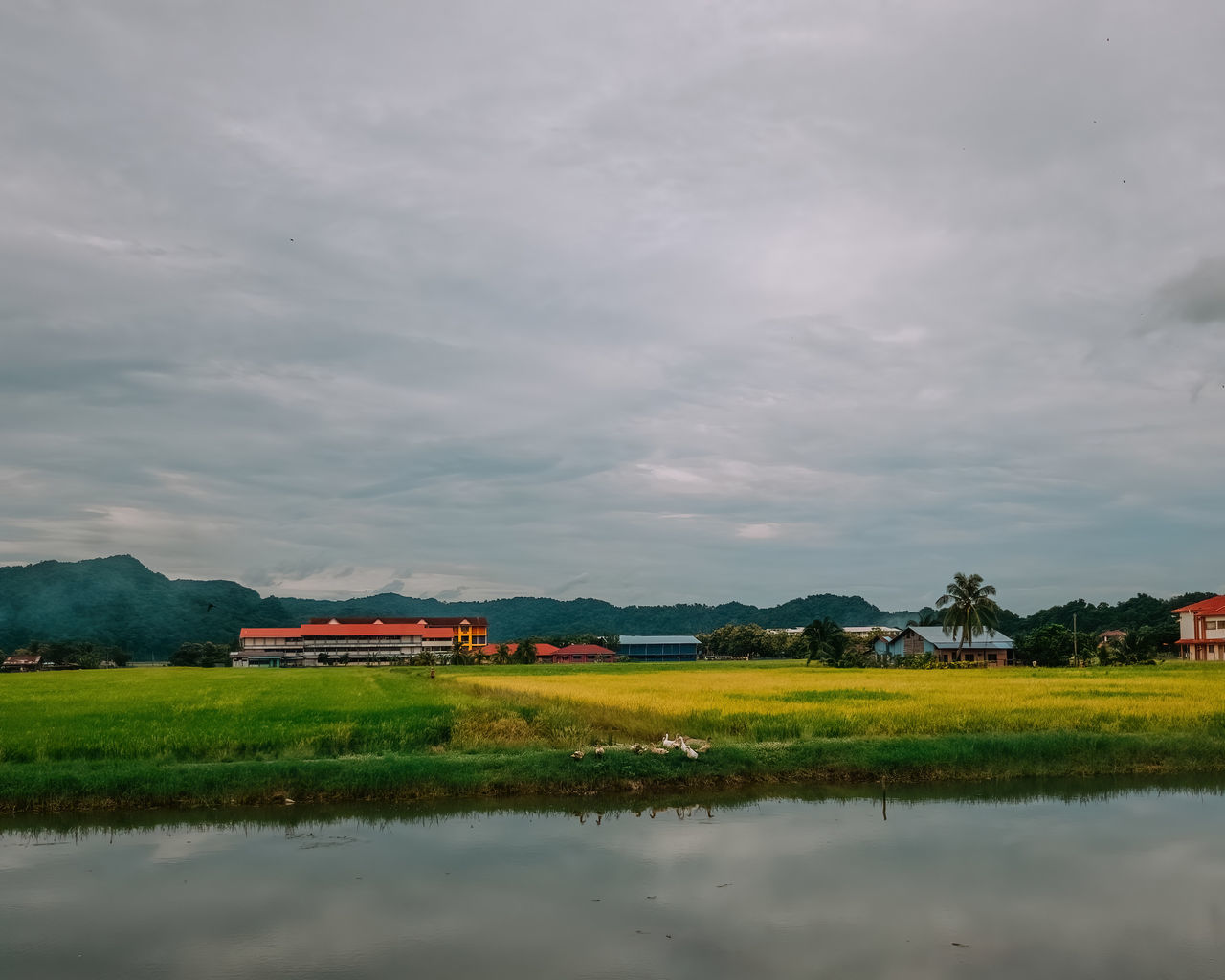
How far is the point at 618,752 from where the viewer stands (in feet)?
60.0

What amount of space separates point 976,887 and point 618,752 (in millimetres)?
8400

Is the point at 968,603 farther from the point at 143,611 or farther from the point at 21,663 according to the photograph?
the point at 143,611

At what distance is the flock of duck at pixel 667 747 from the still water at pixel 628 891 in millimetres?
1793

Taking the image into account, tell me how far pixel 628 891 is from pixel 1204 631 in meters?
88.2

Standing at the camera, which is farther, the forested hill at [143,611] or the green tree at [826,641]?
the forested hill at [143,611]

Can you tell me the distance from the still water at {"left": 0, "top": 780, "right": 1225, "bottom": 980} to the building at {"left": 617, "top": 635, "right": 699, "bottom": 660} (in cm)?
13329

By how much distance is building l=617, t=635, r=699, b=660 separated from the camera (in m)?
148

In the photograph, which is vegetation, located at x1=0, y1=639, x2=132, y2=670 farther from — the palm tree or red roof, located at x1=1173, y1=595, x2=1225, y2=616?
red roof, located at x1=1173, y1=595, x2=1225, y2=616

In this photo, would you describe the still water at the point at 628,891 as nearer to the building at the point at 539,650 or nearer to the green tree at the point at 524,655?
the green tree at the point at 524,655

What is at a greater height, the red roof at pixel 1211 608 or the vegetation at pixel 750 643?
the red roof at pixel 1211 608

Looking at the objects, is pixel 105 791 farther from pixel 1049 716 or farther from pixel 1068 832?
pixel 1049 716

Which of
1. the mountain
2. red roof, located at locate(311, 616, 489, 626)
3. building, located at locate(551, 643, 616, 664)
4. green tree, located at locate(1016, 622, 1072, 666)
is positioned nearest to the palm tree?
green tree, located at locate(1016, 622, 1072, 666)

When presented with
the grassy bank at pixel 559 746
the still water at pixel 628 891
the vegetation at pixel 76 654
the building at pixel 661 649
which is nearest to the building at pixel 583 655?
the building at pixel 661 649

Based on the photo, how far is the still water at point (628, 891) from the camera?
29.5 ft
